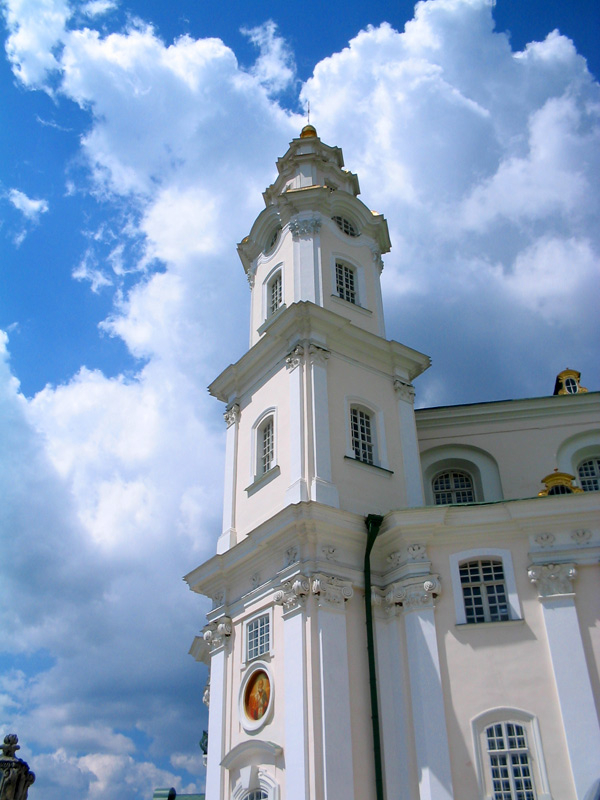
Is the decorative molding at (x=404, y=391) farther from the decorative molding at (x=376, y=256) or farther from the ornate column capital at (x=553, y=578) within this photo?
the ornate column capital at (x=553, y=578)

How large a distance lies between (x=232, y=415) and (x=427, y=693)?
11350 mm

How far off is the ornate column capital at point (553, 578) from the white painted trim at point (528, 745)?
9.27ft

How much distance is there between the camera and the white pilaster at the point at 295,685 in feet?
54.9

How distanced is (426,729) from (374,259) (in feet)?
55.1

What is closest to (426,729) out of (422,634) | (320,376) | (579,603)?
(422,634)

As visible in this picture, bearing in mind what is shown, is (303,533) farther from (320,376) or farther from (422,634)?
(320,376)

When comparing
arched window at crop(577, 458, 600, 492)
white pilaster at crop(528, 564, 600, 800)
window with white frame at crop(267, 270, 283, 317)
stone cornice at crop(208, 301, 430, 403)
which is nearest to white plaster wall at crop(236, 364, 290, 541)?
stone cornice at crop(208, 301, 430, 403)

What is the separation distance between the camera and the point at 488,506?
63.3 ft

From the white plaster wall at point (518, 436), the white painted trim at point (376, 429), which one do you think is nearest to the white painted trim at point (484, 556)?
the white painted trim at point (376, 429)

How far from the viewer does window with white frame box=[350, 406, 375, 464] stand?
884 inches

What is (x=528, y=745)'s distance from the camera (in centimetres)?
1652

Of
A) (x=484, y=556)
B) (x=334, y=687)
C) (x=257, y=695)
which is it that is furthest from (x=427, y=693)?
(x=257, y=695)

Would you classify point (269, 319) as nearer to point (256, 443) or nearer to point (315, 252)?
point (315, 252)

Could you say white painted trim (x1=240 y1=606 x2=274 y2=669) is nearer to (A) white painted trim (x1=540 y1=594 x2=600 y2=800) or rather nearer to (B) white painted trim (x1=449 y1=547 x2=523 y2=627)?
(B) white painted trim (x1=449 y1=547 x2=523 y2=627)
